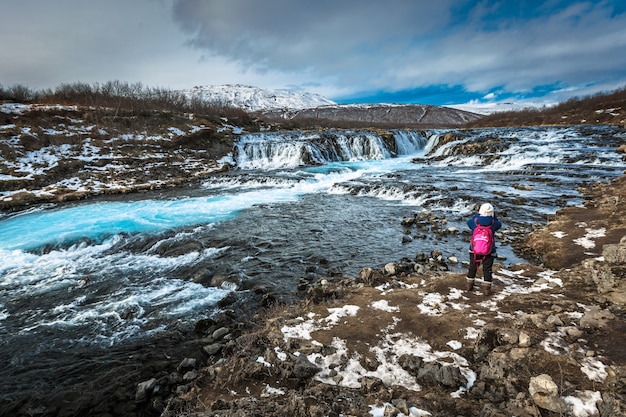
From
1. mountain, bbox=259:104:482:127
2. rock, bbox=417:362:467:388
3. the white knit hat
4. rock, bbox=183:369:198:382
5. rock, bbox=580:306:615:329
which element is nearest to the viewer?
rock, bbox=417:362:467:388

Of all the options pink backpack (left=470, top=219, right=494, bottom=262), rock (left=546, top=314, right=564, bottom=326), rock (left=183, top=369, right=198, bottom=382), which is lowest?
rock (left=183, top=369, right=198, bottom=382)

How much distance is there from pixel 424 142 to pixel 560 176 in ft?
90.4

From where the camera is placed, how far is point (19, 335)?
637cm

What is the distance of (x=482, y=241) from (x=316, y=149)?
99.9ft

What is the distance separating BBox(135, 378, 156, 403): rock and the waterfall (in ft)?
94.4

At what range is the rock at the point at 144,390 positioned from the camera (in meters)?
4.62

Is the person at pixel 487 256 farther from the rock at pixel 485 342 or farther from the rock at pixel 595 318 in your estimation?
the rock at pixel 485 342

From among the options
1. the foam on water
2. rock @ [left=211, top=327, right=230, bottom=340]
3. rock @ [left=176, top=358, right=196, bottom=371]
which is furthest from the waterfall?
rock @ [left=176, top=358, right=196, bottom=371]

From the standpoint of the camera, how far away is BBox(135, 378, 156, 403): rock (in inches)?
182

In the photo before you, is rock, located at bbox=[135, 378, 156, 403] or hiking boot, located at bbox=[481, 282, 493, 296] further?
hiking boot, located at bbox=[481, 282, 493, 296]

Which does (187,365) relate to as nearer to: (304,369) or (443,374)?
(304,369)

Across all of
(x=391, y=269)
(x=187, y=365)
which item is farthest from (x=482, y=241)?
(x=187, y=365)

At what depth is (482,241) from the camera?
602 centimetres

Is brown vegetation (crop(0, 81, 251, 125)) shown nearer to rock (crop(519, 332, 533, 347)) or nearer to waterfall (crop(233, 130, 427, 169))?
waterfall (crop(233, 130, 427, 169))
